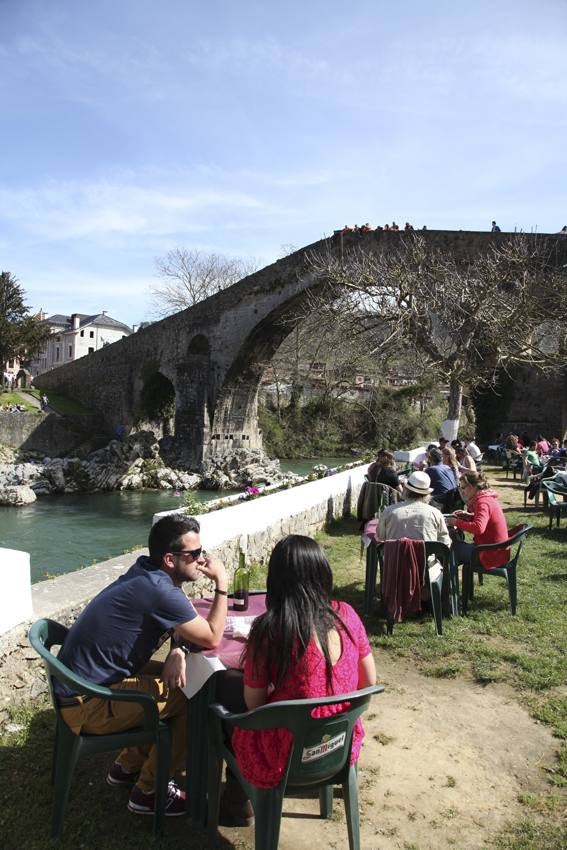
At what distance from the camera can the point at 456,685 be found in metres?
3.68

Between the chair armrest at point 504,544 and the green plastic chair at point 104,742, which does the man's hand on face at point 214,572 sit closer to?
the green plastic chair at point 104,742

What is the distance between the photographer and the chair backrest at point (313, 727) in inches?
76.7

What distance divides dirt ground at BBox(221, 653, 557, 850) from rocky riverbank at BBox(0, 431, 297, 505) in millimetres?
17864

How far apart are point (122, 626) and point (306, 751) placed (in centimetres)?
76

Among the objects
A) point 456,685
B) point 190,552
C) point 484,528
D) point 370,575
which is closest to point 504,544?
point 484,528

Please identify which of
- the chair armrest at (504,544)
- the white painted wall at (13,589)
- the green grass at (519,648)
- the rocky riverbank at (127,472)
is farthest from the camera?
the rocky riverbank at (127,472)

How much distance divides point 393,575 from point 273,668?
2449mm

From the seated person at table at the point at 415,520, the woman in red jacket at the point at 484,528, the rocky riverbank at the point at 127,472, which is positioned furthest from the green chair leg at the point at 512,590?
the rocky riverbank at the point at 127,472

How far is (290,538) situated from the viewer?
2217 mm

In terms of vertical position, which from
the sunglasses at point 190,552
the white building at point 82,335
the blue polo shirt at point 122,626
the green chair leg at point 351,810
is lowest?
the green chair leg at point 351,810

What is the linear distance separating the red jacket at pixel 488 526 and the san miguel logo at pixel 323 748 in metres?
3.03

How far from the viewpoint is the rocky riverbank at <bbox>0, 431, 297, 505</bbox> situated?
22.5 meters

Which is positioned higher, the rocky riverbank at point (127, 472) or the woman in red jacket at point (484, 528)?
the woman in red jacket at point (484, 528)

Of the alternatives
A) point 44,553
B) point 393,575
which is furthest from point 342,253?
point 393,575
